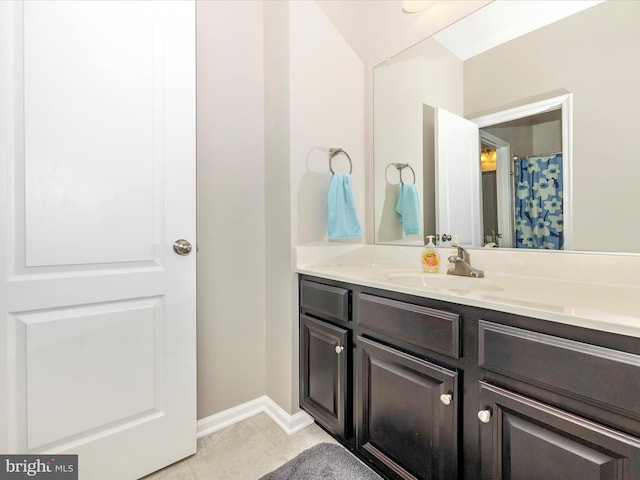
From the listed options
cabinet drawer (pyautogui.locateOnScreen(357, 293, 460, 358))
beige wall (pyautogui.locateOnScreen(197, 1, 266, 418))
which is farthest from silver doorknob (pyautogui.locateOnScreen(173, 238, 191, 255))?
cabinet drawer (pyautogui.locateOnScreen(357, 293, 460, 358))

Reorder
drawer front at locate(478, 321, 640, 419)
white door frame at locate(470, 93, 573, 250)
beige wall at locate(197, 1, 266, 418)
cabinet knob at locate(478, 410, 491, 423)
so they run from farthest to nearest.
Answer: beige wall at locate(197, 1, 266, 418) → white door frame at locate(470, 93, 573, 250) → cabinet knob at locate(478, 410, 491, 423) → drawer front at locate(478, 321, 640, 419)

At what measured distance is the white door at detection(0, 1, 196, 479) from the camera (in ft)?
3.40

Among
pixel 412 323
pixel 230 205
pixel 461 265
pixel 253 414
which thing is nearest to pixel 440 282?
pixel 461 265

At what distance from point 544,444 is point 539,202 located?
0.87m

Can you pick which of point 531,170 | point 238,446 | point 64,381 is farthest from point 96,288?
point 531,170

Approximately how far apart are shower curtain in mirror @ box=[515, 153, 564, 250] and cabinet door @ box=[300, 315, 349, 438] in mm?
848

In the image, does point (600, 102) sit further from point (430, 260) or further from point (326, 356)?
point (326, 356)

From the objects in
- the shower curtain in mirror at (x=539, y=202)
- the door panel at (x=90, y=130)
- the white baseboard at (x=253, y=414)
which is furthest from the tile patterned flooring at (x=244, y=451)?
the shower curtain in mirror at (x=539, y=202)

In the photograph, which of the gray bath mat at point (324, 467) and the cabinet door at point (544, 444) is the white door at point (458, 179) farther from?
the gray bath mat at point (324, 467)

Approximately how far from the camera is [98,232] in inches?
46.1

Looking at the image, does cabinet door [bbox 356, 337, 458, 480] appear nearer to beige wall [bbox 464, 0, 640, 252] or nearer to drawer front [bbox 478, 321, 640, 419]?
drawer front [bbox 478, 321, 640, 419]

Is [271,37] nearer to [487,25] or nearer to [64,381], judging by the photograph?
[487,25]

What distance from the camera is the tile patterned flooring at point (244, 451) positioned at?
1.29m

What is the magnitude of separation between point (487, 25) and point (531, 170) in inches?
27.5
